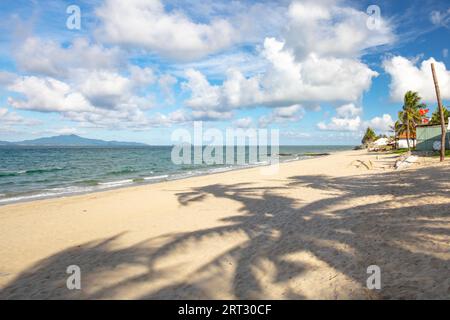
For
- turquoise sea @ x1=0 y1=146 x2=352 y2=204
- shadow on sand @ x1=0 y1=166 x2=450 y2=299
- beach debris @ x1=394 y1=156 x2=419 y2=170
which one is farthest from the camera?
turquoise sea @ x1=0 y1=146 x2=352 y2=204

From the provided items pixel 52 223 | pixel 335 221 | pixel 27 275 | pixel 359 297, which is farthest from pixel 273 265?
pixel 52 223

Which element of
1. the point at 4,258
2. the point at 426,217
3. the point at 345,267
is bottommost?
the point at 4,258

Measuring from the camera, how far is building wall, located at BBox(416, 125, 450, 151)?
33009mm

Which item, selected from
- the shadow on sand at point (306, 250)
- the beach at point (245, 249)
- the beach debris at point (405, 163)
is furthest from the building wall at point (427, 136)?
the shadow on sand at point (306, 250)

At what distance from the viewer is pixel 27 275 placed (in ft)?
20.1

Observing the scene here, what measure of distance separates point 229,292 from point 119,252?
3.51 metres

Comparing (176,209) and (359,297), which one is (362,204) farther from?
(176,209)

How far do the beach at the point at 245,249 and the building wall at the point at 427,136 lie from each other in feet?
87.5

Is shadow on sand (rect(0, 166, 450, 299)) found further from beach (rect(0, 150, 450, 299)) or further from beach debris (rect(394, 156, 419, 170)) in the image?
beach debris (rect(394, 156, 419, 170))

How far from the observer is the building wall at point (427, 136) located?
33009mm

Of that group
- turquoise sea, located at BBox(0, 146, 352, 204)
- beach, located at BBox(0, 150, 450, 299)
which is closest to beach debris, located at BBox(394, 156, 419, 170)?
beach, located at BBox(0, 150, 450, 299)

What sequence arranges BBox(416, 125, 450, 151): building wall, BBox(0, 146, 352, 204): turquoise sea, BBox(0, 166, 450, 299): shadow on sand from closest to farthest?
BBox(0, 166, 450, 299): shadow on sand < BBox(0, 146, 352, 204): turquoise sea < BBox(416, 125, 450, 151): building wall

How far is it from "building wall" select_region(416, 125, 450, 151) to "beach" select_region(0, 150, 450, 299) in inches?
1050

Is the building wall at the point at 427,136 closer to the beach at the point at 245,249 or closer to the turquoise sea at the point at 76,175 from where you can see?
the turquoise sea at the point at 76,175
